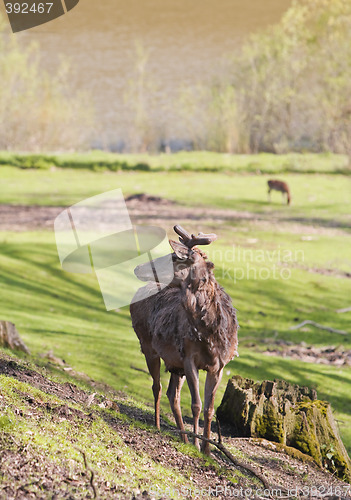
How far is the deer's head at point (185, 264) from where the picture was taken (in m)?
5.91

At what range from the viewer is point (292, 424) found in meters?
7.87

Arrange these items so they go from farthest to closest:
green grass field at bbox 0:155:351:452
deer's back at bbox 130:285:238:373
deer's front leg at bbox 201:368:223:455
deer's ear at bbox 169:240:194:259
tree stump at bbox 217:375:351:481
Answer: green grass field at bbox 0:155:351:452 < tree stump at bbox 217:375:351:481 < deer's front leg at bbox 201:368:223:455 < deer's back at bbox 130:285:238:373 < deer's ear at bbox 169:240:194:259

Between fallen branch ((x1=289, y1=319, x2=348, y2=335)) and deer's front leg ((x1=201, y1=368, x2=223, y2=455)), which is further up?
deer's front leg ((x1=201, y1=368, x2=223, y2=455))

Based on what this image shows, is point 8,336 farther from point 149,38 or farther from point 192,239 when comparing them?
point 149,38

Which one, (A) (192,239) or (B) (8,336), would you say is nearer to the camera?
(A) (192,239)

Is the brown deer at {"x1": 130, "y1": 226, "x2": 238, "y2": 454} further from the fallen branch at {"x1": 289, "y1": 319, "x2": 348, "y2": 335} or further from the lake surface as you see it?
the lake surface

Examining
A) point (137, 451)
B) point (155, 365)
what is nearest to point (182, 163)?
point (155, 365)

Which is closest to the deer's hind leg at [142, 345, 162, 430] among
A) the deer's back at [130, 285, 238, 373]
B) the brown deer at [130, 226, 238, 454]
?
the brown deer at [130, 226, 238, 454]

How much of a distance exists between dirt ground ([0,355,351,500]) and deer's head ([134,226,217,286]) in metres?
1.42

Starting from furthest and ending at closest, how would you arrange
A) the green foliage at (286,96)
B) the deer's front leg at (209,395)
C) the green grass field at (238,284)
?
1. the green foliage at (286,96)
2. the green grass field at (238,284)
3. the deer's front leg at (209,395)

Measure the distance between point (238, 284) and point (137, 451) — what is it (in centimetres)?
1067

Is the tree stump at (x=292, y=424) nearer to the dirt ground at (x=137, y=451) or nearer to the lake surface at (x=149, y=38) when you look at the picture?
the dirt ground at (x=137, y=451)

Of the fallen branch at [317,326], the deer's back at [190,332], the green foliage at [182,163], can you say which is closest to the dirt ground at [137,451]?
the deer's back at [190,332]

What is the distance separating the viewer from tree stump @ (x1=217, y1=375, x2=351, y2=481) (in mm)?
7730
